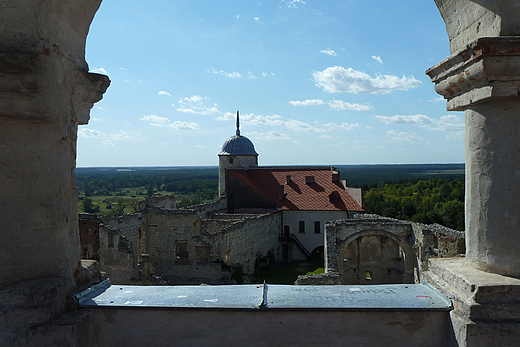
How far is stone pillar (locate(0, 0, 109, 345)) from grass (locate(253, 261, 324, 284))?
2052 centimetres

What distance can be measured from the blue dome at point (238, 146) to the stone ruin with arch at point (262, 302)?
111 ft

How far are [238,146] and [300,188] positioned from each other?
779cm

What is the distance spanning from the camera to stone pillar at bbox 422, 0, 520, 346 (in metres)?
3.04

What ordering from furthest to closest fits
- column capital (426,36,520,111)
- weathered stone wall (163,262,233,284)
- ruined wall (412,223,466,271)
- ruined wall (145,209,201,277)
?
1. ruined wall (145,209,201,277)
2. weathered stone wall (163,262,233,284)
3. ruined wall (412,223,466,271)
4. column capital (426,36,520,111)

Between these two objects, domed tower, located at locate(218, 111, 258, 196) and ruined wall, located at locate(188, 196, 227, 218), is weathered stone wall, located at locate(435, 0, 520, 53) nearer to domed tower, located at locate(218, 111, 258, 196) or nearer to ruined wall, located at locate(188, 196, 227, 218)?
ruined wall, located at locate(188, 196, 227, 218)

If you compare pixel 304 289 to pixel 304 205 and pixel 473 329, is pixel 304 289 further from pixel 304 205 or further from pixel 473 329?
pixel 304 205

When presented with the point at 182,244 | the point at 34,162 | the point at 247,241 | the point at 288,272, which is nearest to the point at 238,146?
the point at 247,241

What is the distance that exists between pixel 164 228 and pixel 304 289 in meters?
20.4

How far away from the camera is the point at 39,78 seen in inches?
129

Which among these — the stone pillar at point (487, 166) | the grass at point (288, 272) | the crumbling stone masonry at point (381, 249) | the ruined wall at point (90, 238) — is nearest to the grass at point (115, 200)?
the grass at point (288, 272)

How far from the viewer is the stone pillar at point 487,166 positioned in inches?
120

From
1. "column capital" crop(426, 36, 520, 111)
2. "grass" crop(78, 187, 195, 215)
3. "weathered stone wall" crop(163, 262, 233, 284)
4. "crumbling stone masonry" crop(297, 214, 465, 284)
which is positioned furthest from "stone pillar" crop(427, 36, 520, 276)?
"grass" crop(78, 187, 195, 215)

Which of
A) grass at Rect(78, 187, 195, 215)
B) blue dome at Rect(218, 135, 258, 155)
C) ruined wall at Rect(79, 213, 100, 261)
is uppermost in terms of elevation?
blue dome at Rect(218, 135, 258, 155)

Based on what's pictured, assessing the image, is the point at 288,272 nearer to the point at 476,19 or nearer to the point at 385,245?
the point at 385,245
